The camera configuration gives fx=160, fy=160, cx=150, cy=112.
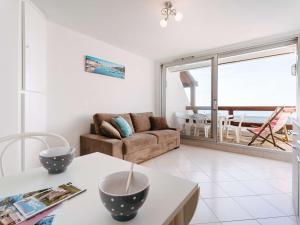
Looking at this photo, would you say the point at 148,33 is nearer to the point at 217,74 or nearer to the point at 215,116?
the point at 217,74

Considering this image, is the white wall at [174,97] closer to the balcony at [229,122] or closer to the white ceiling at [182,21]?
the balcony at [229,122]

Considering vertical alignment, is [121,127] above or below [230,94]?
below

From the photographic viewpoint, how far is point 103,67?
3.31 m

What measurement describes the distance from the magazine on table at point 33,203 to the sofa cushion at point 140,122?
298 centimetres

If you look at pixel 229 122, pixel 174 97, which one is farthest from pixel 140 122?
pixel 229 122

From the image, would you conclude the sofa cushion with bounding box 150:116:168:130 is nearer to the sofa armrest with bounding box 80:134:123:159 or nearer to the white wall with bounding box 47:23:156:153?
the white wall with bounding box 47:23:156:153

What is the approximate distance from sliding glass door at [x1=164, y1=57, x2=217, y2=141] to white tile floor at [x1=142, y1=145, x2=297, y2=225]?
0.89 meters

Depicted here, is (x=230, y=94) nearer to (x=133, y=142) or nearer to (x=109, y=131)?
(x=133, y=142)

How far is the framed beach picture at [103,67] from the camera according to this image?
3061 millimetres

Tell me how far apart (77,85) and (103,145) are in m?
1.24

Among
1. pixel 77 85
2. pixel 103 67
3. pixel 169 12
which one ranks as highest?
pixel 169 12

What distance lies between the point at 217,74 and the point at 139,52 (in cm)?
195

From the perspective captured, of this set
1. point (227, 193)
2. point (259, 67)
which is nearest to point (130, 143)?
point (227, 193)

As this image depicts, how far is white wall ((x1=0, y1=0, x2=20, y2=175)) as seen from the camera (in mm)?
1632
